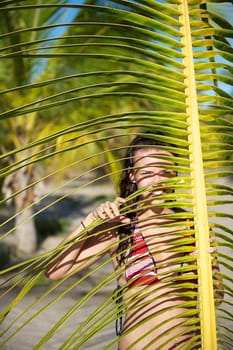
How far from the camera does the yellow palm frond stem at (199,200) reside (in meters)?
0.59

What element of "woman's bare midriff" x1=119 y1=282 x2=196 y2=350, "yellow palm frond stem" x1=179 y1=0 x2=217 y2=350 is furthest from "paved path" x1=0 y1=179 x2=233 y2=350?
"yellow palm frond stem" x1=179 y1=0 x2=217 y2=350

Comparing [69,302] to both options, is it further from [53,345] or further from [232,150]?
[232,150]

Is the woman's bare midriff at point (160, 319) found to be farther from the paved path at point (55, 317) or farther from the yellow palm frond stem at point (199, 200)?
the paved path at point (55, 317)

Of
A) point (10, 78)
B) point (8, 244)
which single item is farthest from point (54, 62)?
point (8, 244)

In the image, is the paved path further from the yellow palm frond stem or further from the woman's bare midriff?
the yellow palm frond stem

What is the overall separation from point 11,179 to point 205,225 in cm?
470

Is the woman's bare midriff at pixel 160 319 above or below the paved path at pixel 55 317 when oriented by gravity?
below

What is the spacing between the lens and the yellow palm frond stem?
0.59m

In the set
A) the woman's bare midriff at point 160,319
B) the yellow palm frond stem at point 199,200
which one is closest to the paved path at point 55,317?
the woman's bare midriff at point 160,319

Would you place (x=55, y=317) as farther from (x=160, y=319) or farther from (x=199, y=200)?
(x=199, y=200)

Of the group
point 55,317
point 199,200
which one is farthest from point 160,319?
point 55,317

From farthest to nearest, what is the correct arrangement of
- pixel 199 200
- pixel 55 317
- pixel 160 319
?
1. pixel 55 317
2. pixel 160 319
3. pixel 199 200

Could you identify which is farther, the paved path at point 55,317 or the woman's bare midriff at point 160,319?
the paved path at point 55,317

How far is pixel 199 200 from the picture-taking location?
595 mm
